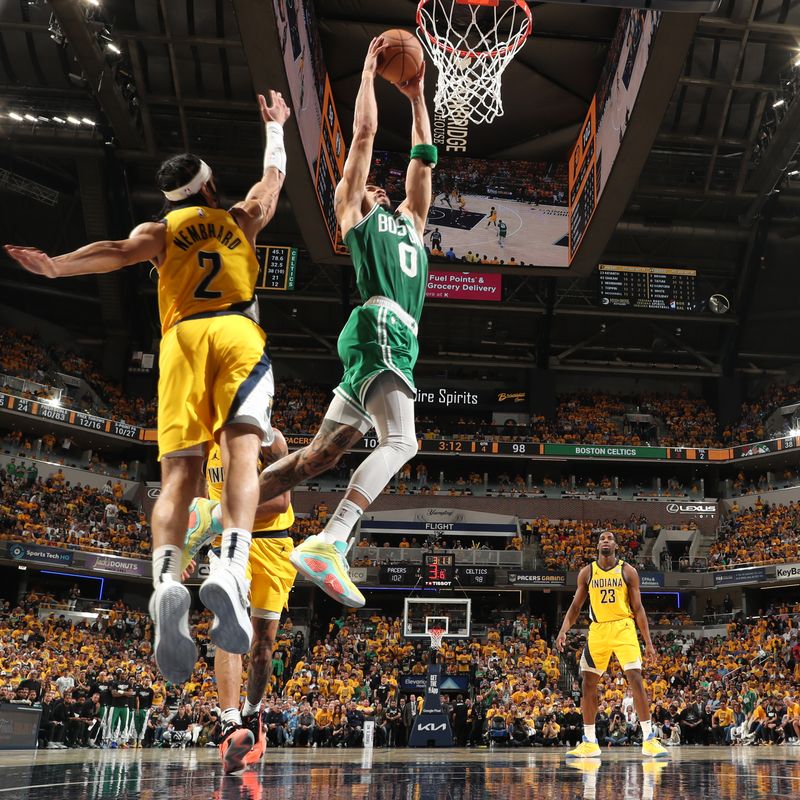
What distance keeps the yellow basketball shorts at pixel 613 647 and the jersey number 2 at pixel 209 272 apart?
243 inches

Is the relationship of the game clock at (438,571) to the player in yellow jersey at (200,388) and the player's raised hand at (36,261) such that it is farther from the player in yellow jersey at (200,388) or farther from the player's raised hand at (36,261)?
the player's raised hand at (36,261)

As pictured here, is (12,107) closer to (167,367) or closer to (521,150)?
(521,150)

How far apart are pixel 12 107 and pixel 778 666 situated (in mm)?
28008

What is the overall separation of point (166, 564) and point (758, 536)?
32.2 m

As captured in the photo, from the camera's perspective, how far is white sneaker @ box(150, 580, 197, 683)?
3225 millimetres

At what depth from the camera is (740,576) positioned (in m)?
30.2

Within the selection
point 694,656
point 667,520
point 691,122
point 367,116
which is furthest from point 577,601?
point 667,520

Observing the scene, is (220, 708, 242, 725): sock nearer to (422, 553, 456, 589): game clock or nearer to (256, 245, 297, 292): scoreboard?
(422, 553, 456, 589): game clock

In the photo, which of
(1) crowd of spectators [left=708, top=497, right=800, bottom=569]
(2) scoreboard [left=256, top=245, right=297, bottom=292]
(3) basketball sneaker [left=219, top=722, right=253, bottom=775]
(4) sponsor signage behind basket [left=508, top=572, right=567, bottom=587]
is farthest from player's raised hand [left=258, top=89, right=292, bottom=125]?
(1) crowd of spectators [left=708, top=497, right=800, bottom=569]

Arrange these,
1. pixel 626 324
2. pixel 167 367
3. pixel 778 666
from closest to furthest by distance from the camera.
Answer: pixel 167 367, pixel 778 666, pixel 626 324

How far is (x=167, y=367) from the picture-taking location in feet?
12.3

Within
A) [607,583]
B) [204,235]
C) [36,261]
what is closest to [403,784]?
[204,235]

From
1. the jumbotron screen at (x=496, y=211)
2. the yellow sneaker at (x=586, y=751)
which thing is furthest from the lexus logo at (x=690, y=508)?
the yellow sneaker at (x=586, y=751)

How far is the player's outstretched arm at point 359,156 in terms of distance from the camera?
16.0ft
